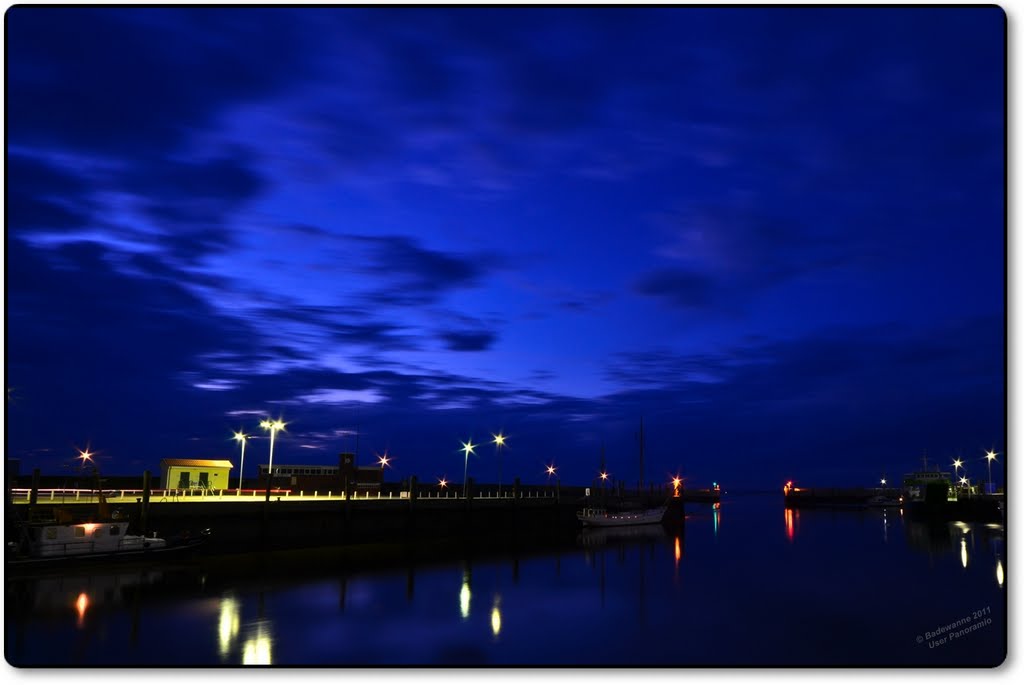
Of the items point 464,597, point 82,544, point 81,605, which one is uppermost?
point 82,544

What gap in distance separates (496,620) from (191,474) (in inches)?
1314

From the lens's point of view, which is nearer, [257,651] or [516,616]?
[257,651]

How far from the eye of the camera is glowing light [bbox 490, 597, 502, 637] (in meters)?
26.6

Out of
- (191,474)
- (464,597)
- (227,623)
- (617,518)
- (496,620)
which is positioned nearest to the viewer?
(227,623)

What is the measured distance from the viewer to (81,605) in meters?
27.1

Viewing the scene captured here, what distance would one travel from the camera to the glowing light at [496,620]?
2656cm

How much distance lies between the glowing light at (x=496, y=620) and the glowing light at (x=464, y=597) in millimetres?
1061

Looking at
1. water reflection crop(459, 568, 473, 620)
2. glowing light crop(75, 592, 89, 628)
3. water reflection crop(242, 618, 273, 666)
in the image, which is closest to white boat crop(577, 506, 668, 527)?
water reflection crop(459, 568, 473, 620)

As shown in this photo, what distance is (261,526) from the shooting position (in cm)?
4428

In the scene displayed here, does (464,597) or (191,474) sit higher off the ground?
(191,474)

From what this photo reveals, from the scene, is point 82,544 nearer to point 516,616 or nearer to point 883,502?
point 516,616

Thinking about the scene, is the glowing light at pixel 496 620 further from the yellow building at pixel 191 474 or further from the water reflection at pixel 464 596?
the yellow building at pixel 191 474

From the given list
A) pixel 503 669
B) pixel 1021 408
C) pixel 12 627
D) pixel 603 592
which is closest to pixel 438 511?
pixel 603 592

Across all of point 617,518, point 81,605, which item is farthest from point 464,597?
point 617,518
